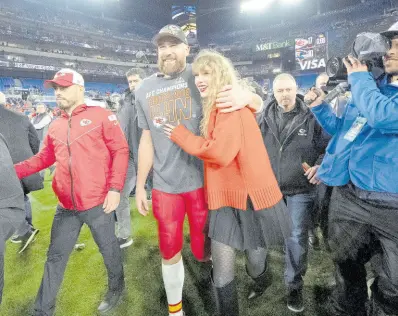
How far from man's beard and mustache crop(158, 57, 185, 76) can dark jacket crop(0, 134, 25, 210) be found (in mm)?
1256

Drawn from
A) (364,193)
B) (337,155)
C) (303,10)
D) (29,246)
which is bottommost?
(29,246)

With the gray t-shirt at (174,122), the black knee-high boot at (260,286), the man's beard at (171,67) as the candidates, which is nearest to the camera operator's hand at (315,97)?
the gray t-shirt at (174,122)

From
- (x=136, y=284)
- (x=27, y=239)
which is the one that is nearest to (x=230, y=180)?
(x=136, y=284)

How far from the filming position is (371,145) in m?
1.75

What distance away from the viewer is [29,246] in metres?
3.80

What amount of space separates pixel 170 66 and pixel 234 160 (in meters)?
0.94

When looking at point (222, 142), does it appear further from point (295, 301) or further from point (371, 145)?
point (295, 301)

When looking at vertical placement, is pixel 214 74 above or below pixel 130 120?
above

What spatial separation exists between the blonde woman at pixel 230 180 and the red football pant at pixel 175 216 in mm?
277

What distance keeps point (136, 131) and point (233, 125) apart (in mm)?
2488

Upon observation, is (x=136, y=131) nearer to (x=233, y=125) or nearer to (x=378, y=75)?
(x=233, y=125)

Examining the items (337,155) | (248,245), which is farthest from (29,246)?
(337,155)

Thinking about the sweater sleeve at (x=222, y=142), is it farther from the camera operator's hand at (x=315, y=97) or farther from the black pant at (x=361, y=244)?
the camera operator's hand at (x=315, y=97)

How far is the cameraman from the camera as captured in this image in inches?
65.2
